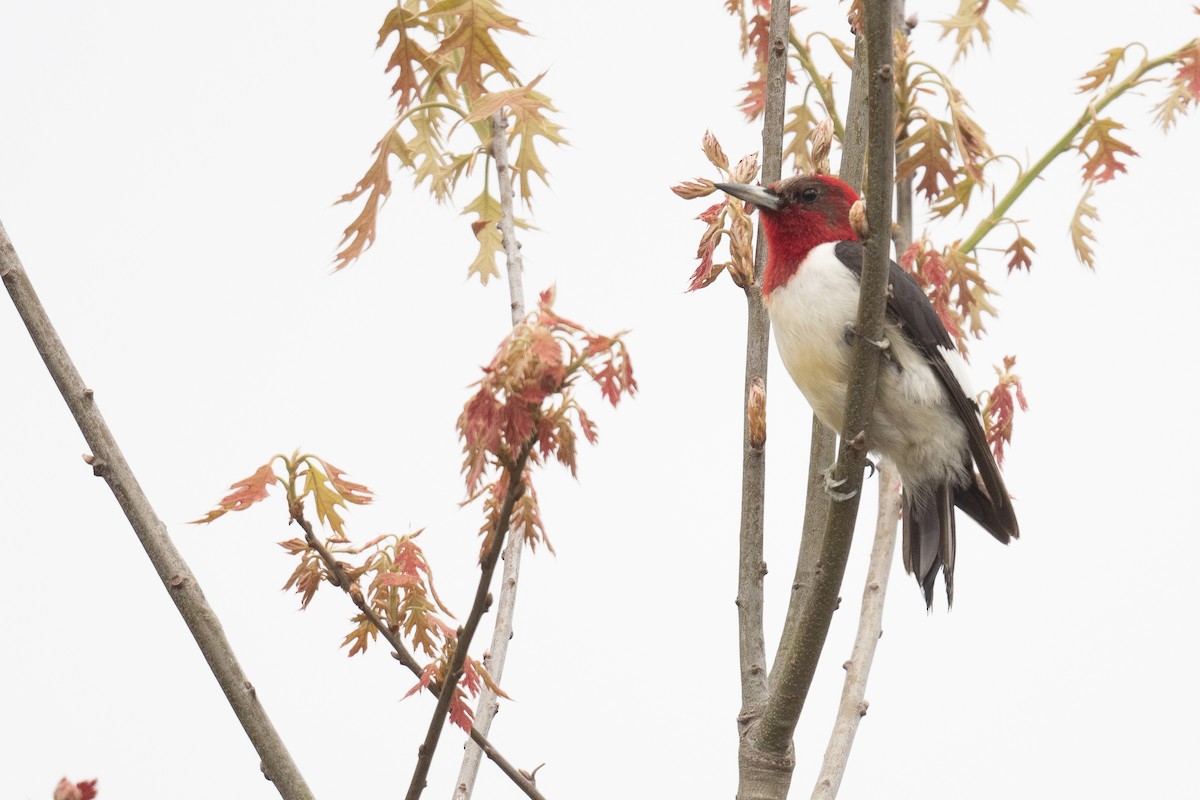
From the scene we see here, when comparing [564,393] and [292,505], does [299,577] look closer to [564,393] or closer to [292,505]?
[292,505]

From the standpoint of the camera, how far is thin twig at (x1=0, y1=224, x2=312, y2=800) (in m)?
1.77

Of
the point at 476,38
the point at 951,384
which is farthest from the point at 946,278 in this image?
the point at 476,38

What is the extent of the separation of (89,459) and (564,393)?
67 cm

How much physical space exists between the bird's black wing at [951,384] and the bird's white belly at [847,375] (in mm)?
25

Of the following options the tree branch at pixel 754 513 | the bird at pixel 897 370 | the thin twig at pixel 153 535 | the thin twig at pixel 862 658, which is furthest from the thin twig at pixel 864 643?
the thin twig at pixel 153 535

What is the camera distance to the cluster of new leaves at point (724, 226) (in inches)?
94.1

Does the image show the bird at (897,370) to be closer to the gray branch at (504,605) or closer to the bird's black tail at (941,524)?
the bird's black tail at (941,524)

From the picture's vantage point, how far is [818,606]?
6.85 ft

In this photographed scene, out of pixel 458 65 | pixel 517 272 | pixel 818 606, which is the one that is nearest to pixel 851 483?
pixel 818 606

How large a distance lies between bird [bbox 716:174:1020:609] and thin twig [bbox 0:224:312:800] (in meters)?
1.36

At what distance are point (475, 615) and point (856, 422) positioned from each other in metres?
0.79

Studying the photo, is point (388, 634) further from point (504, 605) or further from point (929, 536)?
point (929, 536)

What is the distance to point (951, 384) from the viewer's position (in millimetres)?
2914

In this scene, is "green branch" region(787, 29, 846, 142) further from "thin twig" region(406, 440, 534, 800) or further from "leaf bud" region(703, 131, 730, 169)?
"thin twig" region(406, 440, 534, 800)
